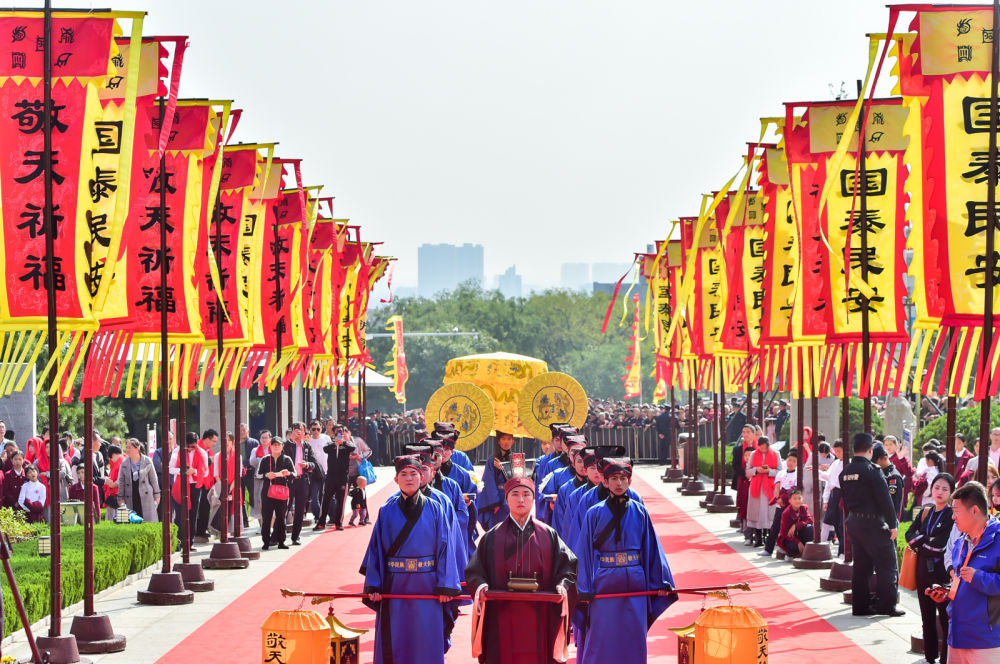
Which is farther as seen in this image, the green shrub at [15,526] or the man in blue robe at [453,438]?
the man in blue robe at [453,438]

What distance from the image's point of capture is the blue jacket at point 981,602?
362 inches

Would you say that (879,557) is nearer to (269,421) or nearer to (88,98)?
(88,98)

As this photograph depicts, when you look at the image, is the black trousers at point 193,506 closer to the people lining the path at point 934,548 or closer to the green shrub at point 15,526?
the green shrub at point 15,526

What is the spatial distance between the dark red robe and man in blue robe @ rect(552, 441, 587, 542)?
3707 mm

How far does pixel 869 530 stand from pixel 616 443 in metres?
27.2

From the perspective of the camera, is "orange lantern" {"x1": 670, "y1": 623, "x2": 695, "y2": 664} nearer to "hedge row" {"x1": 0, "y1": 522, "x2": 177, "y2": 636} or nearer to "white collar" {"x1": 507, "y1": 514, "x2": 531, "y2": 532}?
"white collar" {"x1": 507, "y1": 514, "x2": 531, "y2": 532}

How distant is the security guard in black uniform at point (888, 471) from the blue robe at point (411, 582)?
18.8 feet

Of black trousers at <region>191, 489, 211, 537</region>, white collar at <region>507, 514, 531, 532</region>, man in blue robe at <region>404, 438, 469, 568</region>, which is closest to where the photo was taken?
white collar at <region>507, 514, 531, 532</region>

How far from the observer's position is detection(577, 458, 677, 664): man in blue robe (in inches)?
402

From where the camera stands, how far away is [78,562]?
49.4ft

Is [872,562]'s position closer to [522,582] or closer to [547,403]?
[522,582]

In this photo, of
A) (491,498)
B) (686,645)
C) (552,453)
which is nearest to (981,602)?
(686,645)

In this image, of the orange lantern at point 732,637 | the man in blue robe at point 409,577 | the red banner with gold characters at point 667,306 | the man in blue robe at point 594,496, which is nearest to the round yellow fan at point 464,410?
the red banner with gold characters at point 667,306

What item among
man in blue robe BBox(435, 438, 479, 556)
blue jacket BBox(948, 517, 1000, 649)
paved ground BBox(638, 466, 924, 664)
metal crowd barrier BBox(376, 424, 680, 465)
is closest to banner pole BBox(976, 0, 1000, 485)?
paved ground BBox(638, 466, 924, 664)
